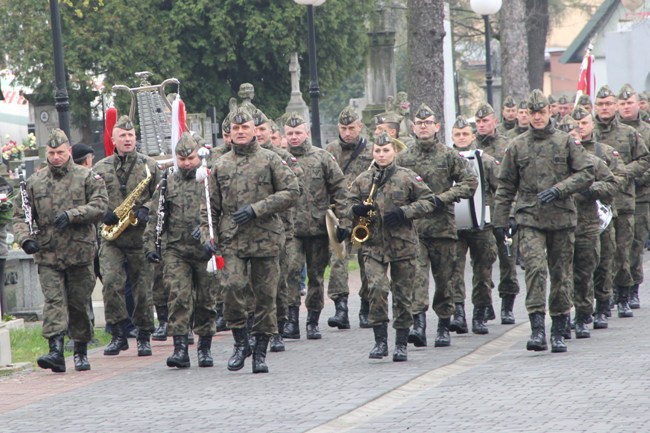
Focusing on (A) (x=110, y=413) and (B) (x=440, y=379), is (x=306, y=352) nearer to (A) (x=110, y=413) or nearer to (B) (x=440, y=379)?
(B) (x=440, y=379)

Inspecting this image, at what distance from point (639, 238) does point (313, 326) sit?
11.8 feet

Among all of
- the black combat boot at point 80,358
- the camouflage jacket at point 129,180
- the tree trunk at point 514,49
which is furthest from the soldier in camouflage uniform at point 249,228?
the tree trunk at point 514,49

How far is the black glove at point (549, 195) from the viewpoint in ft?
40.4

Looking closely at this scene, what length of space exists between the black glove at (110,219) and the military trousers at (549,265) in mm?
3614

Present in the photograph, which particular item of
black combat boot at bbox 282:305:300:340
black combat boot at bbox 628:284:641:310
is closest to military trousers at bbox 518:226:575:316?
black combat boot at bbox 282:305:300:340

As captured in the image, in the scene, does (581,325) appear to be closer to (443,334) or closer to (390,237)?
(443,334)

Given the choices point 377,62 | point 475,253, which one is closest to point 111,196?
point 475,253

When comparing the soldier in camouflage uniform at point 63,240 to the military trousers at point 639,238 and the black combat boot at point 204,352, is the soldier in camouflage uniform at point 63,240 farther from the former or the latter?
the military trousers at point 639,238

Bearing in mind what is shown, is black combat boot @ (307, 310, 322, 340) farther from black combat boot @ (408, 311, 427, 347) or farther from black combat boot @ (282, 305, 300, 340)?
black combat boot @ (408, 311, 427, 347)

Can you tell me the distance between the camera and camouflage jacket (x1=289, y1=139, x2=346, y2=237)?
567 inches

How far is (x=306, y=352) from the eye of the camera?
13.3 m

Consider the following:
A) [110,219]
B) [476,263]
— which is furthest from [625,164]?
[110,219]

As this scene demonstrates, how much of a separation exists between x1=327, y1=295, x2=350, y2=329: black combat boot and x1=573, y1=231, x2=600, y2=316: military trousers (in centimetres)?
251

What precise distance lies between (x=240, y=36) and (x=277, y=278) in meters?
34.2
